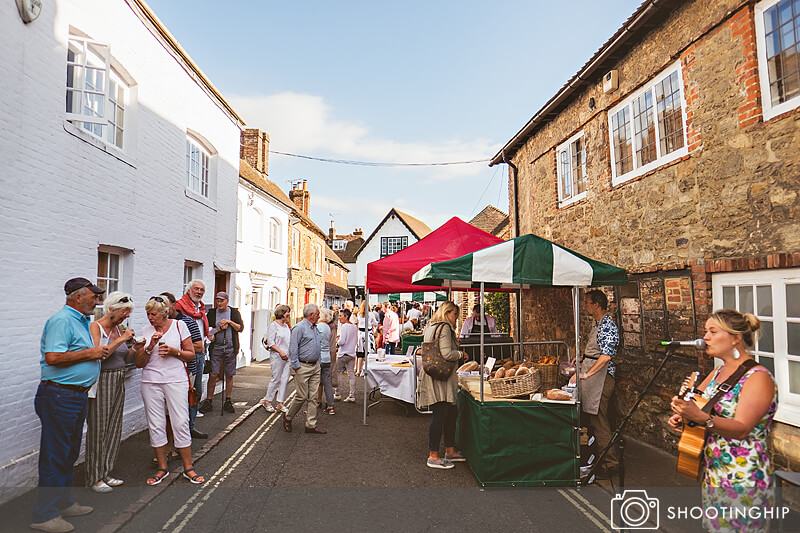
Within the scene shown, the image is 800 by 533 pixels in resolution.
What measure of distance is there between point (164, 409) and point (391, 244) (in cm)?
3569

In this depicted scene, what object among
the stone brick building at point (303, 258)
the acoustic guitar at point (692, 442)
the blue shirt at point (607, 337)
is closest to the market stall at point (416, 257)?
the blue shirt at point (607, 337)

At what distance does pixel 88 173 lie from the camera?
6152mm

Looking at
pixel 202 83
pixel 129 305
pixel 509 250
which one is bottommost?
pixel 129 305

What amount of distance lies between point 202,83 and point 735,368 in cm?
1062

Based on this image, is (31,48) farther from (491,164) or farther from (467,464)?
(491,164)

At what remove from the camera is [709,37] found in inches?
222

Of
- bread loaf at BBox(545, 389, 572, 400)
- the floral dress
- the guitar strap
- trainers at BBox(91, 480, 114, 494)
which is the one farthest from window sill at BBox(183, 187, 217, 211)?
the floral dress

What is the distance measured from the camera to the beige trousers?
7168 millimetres

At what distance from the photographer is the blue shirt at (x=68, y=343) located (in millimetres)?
4059

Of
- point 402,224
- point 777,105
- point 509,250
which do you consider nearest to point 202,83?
point 509,250

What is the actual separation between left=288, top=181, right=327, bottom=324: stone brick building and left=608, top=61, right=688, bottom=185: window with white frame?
49.3ft

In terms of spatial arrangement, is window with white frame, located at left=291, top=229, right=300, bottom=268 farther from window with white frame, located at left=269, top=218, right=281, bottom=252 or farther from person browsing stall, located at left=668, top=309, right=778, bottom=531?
person browsing stall, located at left=668, top=309, right=778, bottom=531

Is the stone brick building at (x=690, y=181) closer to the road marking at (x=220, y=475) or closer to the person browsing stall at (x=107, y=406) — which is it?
the road marking at (x=220, y=475)

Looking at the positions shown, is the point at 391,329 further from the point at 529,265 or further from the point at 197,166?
the point at 529,265
